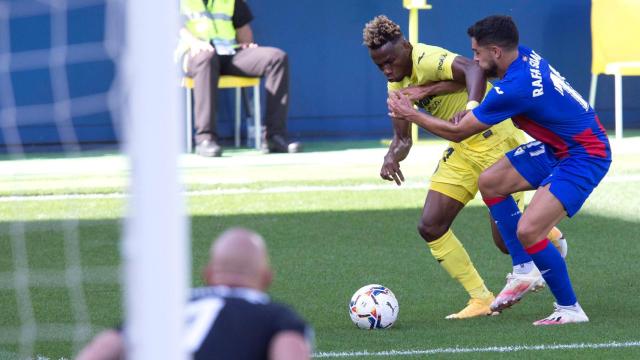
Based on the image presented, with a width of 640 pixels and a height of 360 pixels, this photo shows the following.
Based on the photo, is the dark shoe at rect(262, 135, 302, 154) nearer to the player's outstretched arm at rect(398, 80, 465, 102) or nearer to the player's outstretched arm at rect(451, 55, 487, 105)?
the player's outstretched arm at rect(398, 80, 465, 102)

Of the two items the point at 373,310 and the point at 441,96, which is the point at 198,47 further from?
the point at 373,310

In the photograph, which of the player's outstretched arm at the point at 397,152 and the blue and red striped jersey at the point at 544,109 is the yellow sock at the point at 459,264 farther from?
the blue and red striped jersey at the point at 544,109

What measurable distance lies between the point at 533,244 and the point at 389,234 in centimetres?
344

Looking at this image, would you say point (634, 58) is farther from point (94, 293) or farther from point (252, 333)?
point (252, 333)

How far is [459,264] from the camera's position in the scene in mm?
7797

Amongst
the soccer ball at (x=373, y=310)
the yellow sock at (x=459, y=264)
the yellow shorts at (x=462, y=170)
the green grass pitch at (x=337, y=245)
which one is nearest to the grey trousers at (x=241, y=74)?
the green grass pitch at (x=337, y=245)

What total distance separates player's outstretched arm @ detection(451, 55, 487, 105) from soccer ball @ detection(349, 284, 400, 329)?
122cm

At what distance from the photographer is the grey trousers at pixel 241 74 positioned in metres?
14.5

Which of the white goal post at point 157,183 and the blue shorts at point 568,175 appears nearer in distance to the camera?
the white goal post at point 157,183

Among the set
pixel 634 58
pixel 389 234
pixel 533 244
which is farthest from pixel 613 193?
pixel 533 244

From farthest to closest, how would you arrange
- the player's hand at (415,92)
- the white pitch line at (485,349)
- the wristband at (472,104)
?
the player's hand at (415,92)
the wristband at (472,104)
the white pitch line at (485,349)

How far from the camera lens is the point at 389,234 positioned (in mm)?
10602

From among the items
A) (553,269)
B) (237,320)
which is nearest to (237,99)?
(553,269)

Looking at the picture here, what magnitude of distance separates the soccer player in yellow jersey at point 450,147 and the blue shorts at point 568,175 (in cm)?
49
